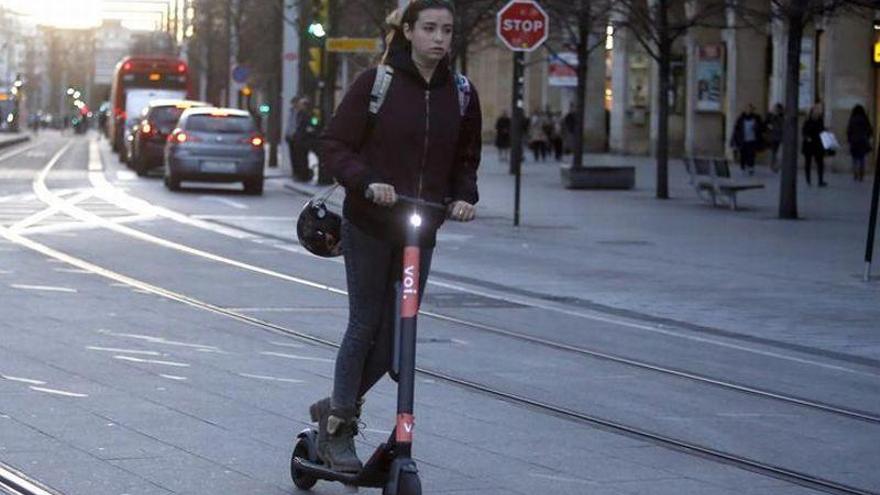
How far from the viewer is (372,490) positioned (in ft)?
25.3

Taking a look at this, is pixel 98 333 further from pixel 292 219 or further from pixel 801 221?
pixel 801 221

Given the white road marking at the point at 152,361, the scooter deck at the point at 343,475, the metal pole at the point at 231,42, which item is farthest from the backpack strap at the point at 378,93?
the metal pole at the point at 231,42

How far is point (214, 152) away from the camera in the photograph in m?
36.5

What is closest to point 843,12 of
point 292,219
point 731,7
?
point 731,7

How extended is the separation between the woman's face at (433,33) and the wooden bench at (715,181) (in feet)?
83.5

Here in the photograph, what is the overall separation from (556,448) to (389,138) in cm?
227

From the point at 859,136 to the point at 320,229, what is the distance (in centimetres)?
3654

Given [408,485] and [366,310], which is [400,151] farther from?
[408,485]

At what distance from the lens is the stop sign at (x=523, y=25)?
→ 25.8 m

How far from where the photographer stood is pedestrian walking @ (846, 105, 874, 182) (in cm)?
4188

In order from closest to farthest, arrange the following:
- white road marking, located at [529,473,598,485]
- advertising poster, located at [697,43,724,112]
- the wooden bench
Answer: white road marking, located at [529,473,598,485] → the wooden bench → advertising poster, located at [697,43,724,112]

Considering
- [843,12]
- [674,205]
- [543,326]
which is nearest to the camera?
[543,326]

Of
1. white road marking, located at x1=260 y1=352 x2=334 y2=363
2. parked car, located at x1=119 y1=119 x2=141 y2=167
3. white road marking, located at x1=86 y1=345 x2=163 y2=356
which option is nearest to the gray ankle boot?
white road marking, located at x1=260 y1=352 x2=334 y2=363

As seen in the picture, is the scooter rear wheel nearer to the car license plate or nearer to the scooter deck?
the scooter deck
